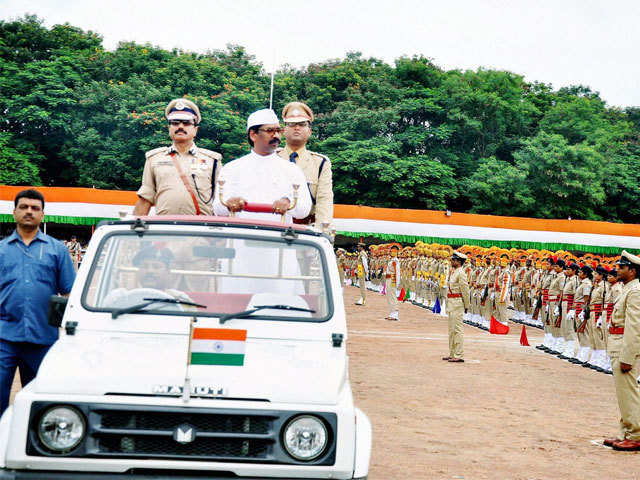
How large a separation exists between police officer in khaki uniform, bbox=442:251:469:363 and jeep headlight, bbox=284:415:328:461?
12514 millimetres

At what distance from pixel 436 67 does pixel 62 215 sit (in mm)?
30800

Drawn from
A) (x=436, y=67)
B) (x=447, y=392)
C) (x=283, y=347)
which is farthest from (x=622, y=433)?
(x=436, y=67)

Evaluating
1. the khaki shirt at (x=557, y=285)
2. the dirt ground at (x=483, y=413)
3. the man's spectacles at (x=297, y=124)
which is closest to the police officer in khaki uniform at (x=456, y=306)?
the dirt ground at (x=483, y=413)

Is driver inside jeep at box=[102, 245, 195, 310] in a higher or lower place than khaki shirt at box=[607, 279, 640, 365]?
higher

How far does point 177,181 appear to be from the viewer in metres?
6.75

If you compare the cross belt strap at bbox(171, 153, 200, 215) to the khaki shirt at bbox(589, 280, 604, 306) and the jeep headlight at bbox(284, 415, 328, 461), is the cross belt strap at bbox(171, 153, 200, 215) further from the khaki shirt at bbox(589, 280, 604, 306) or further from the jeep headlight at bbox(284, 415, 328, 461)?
the khaki shirt at bbox(589, 280, 604, 306)

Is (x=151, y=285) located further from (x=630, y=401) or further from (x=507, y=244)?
(x=507, y=244)

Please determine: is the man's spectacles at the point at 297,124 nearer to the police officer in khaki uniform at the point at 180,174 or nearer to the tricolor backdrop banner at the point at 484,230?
the police officer in khaki uniform at the point at 180,174

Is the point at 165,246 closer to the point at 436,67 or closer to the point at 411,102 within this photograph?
the point at 411,102

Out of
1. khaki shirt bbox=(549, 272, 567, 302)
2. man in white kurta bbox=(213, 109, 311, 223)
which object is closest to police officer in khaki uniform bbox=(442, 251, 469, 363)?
khaki shirt bbox=(549, 272, 567, 302)

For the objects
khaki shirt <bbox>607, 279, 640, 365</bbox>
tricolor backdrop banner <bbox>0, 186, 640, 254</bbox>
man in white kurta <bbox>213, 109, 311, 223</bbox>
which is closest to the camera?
man in white kurta <bbox>213, 109, 311, 223</bbox>

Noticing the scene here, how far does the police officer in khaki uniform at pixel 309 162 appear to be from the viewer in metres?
7.19

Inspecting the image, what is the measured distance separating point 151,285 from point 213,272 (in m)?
0.37

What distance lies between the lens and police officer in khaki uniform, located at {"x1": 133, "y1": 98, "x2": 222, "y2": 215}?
22.1 ft
